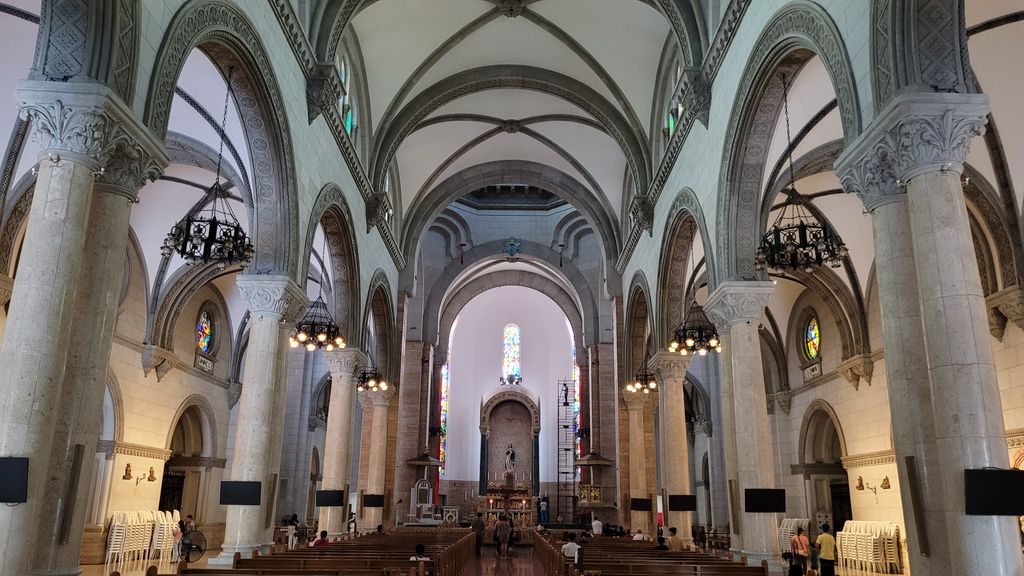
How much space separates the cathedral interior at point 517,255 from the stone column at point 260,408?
2.1 inches

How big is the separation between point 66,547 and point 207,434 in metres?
19.2

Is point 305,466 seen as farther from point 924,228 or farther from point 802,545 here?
point 924,228

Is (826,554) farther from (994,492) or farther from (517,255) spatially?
(517,255)

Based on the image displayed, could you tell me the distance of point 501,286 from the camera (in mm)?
38188

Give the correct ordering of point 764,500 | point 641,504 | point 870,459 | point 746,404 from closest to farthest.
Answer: point 764,500 → point 746,404 → point 870,459 → point 641,504

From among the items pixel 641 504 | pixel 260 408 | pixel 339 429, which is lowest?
pixel 641 504

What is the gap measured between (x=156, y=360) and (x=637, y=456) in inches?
549

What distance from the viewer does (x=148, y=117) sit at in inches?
305

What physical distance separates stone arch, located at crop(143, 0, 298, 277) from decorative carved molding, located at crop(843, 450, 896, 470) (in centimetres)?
1469

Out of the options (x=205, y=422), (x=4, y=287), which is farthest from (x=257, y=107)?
(x=205, y=422)

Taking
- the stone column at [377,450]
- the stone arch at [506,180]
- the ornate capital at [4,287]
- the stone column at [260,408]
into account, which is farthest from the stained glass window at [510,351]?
the ornate capital at [4,287]

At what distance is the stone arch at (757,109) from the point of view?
8750mm

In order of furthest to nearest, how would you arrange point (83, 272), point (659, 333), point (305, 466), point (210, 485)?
point (305, 466) < point (210, 485) < point (659, 333) < point (83, 272)

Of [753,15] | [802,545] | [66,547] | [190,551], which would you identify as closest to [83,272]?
[66,547]
